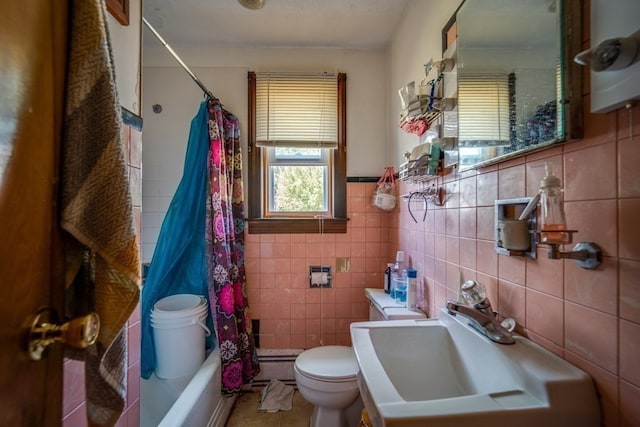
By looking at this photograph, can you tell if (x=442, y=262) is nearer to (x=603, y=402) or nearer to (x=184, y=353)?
(x=603, y=402)

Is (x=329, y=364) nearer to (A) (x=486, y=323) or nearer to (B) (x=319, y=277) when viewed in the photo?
(B) (x=319, y=277)

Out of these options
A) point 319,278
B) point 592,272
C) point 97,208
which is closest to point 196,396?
point 319,278

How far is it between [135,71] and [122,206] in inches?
29.5

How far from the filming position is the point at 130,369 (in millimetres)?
916

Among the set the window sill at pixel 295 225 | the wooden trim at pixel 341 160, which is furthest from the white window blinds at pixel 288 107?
the window sill at pixel 295 225

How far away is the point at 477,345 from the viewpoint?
2.79ft

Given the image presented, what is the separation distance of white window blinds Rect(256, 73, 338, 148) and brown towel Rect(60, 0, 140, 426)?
1558 mm

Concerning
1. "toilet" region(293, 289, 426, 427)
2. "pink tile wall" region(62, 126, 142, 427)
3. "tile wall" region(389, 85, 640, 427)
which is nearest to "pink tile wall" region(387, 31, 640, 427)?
"tile wall" region(389, 85, 640, 427)

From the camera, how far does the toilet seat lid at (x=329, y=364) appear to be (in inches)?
56.0

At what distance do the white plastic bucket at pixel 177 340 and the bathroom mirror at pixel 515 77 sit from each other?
5.19 feet

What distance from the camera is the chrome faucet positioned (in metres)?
0.79

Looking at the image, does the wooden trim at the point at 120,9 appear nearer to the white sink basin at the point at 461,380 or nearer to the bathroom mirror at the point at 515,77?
the bathroom mirror at the point at 515,77

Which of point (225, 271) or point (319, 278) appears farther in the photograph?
point (319, 278)

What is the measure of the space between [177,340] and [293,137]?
1472mm
